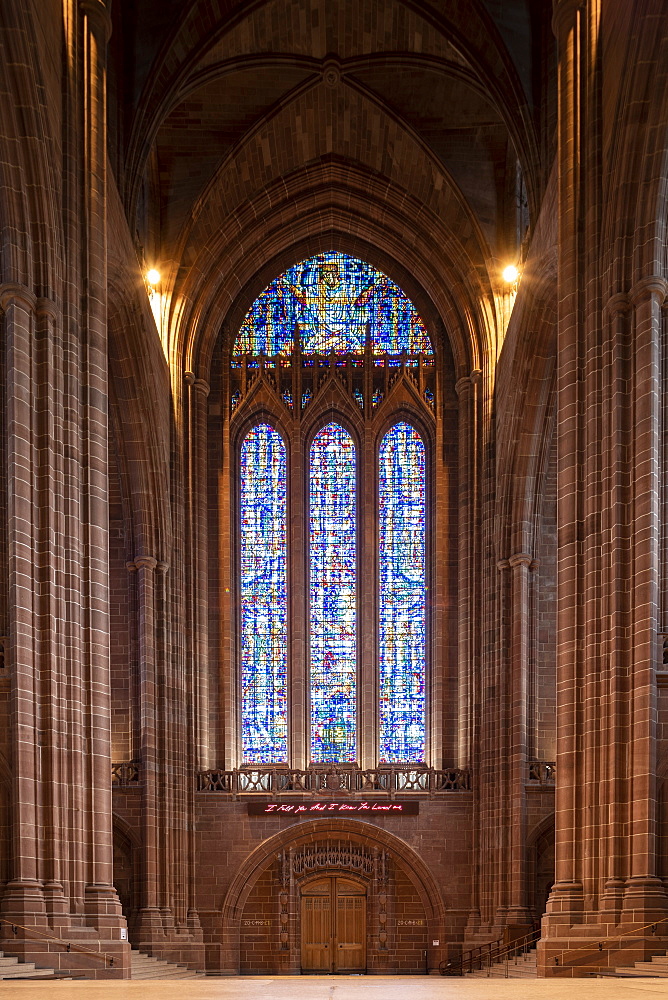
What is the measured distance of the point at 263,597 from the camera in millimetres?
32344

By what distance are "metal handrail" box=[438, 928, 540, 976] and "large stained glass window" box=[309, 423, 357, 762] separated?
510 centimetres

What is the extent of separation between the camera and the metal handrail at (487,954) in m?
26.5

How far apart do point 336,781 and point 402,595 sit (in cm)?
467

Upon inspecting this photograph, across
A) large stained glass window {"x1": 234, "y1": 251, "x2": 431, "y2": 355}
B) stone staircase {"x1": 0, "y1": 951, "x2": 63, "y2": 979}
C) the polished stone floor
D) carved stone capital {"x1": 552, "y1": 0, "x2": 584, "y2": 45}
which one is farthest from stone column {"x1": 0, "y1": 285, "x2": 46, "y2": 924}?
large stained glass window {"x1": 234, "y1": 251, "x2": 431, "y2": 355}

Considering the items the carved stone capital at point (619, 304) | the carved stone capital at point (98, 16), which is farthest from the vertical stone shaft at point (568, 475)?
the carved stone capital at point (98, 16)

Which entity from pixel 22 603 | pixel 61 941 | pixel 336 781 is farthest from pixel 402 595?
pixel 61 941

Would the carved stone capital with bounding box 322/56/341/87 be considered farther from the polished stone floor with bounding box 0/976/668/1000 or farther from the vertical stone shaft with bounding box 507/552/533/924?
the polished stone floor with bounding box 0/976/668/1000

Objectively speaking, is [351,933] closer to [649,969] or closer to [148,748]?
[148,748]

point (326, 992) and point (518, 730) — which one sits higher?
point (518, 730)

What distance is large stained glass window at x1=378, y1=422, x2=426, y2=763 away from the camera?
31.7m

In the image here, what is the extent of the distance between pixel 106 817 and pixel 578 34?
13100 mm

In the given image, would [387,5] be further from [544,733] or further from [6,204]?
[544,733]

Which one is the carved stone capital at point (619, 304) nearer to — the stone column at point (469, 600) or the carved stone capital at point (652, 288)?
the carved stone capital at point (652, 288)

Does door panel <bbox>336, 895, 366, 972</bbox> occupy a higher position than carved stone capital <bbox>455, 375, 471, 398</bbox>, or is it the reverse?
carved stone capital <bbox>455, 375, 471, 398</bbox>
